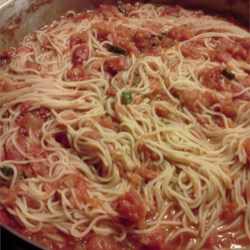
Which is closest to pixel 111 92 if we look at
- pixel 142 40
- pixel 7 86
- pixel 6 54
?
pixel 142 40

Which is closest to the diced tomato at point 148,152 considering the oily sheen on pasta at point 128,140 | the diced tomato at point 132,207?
the oily sheen on pasta at point 128,140

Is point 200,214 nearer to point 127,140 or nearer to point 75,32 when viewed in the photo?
point 127,140

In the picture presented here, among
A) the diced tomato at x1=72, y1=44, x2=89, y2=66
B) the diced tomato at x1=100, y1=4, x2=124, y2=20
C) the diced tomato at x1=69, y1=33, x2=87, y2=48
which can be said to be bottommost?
the diced tomato at x1=100, y1=4, x2=124, y2=20

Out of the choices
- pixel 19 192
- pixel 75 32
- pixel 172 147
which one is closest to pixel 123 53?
pixel 75 32

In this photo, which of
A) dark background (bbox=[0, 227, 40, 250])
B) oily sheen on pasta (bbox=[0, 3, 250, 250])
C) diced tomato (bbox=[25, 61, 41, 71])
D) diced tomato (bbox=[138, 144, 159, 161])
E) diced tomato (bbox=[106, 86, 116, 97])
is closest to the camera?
dark background (bbox=[0, 227, 40, 250])

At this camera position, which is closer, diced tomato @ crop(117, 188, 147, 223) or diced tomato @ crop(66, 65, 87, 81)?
diced tomato @ crop(117, 188, 147, 223)

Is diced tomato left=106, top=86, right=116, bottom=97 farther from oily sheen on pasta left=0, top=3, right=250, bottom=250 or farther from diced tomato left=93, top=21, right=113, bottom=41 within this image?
diced tomato left=93, top=21, right=113, bottom=41

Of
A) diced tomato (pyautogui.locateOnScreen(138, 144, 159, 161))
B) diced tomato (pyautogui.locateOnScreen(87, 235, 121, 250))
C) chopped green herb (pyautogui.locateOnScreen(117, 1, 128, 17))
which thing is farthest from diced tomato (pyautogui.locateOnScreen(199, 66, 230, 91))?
diced tomato (pyautogui.locateOnScreen(87, 235, 121, 250))
